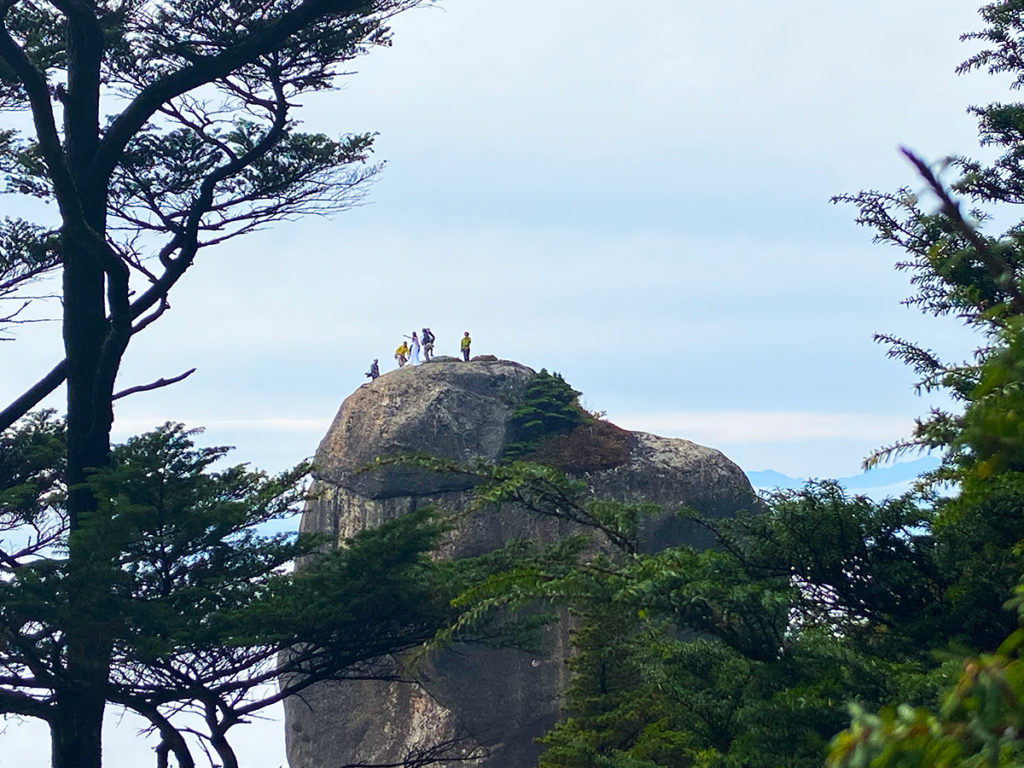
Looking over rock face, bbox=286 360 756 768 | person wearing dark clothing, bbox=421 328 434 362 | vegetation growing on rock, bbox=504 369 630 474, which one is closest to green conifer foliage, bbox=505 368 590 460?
vegetation growing on rock, bbox=504 369 630 474

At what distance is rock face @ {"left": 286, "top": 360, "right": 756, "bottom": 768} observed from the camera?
64.7 ft

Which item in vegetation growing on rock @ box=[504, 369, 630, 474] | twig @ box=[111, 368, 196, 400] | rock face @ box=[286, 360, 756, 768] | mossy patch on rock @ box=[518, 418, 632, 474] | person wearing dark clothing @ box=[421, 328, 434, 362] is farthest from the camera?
person wearing dark clothing @ box=[421, 328, 434, 362]

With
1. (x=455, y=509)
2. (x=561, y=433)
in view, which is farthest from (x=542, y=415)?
(x=455, y=509)

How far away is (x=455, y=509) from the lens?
68.3 feet

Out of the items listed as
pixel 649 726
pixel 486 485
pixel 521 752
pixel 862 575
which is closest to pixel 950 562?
pixel 862 575

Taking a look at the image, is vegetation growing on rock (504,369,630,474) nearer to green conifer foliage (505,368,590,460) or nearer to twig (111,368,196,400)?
green conifer foliage (505,368,590,460)

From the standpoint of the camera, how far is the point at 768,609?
16.9 ft

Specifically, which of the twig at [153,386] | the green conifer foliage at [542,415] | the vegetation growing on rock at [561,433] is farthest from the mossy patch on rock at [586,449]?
the twig at [153,386]

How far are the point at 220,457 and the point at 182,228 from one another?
2641mm

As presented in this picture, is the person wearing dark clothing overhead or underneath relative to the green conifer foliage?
overhead

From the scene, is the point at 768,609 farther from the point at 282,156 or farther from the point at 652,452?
the point at 652,452

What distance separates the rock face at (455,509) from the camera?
777 inches

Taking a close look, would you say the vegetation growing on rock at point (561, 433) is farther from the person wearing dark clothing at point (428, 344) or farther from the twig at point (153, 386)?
the twig at point (153, 386)

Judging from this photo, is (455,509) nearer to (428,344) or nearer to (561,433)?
(561,433)
